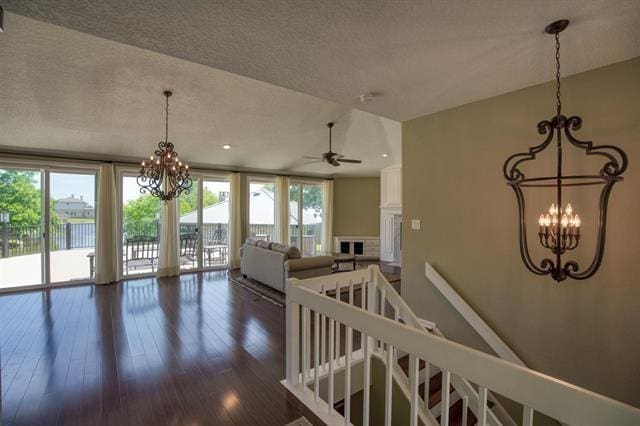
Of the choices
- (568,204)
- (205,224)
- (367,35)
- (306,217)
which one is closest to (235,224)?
(205,224)

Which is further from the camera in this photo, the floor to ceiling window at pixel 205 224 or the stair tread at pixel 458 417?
the floor to ceiling window at pixel 205 224

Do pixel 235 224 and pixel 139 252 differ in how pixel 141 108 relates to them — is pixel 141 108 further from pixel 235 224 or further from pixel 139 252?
pixel 235 224

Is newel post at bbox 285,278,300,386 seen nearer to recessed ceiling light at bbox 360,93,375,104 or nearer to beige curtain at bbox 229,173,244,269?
recessed ceiling light at bbox 360,93,375,104

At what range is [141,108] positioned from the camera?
168 inches

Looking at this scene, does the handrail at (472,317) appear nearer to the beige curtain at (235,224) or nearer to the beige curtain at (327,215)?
the beige curtain at (235,224)

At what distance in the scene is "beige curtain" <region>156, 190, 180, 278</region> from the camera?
20.7ft

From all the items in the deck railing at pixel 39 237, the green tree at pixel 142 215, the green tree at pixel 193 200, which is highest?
the green tree at pixel 193 200

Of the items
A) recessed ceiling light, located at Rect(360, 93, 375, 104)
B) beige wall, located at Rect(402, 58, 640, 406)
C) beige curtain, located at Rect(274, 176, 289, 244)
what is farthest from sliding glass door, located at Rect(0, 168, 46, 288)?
beige wall, located at Rect(402, 58, 640, 406)

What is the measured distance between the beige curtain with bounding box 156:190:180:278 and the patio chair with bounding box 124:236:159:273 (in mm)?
172

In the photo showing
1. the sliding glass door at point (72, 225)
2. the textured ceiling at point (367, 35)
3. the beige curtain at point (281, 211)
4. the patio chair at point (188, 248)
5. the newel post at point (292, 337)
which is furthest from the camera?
the beige curtain at point (281, 211)

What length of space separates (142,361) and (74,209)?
14.0ft

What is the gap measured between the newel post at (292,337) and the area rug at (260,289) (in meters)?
2.11

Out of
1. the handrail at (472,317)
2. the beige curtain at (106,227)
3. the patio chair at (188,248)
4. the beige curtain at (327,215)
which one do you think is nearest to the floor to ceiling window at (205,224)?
the patio chair at (188,248)

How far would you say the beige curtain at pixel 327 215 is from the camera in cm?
911
